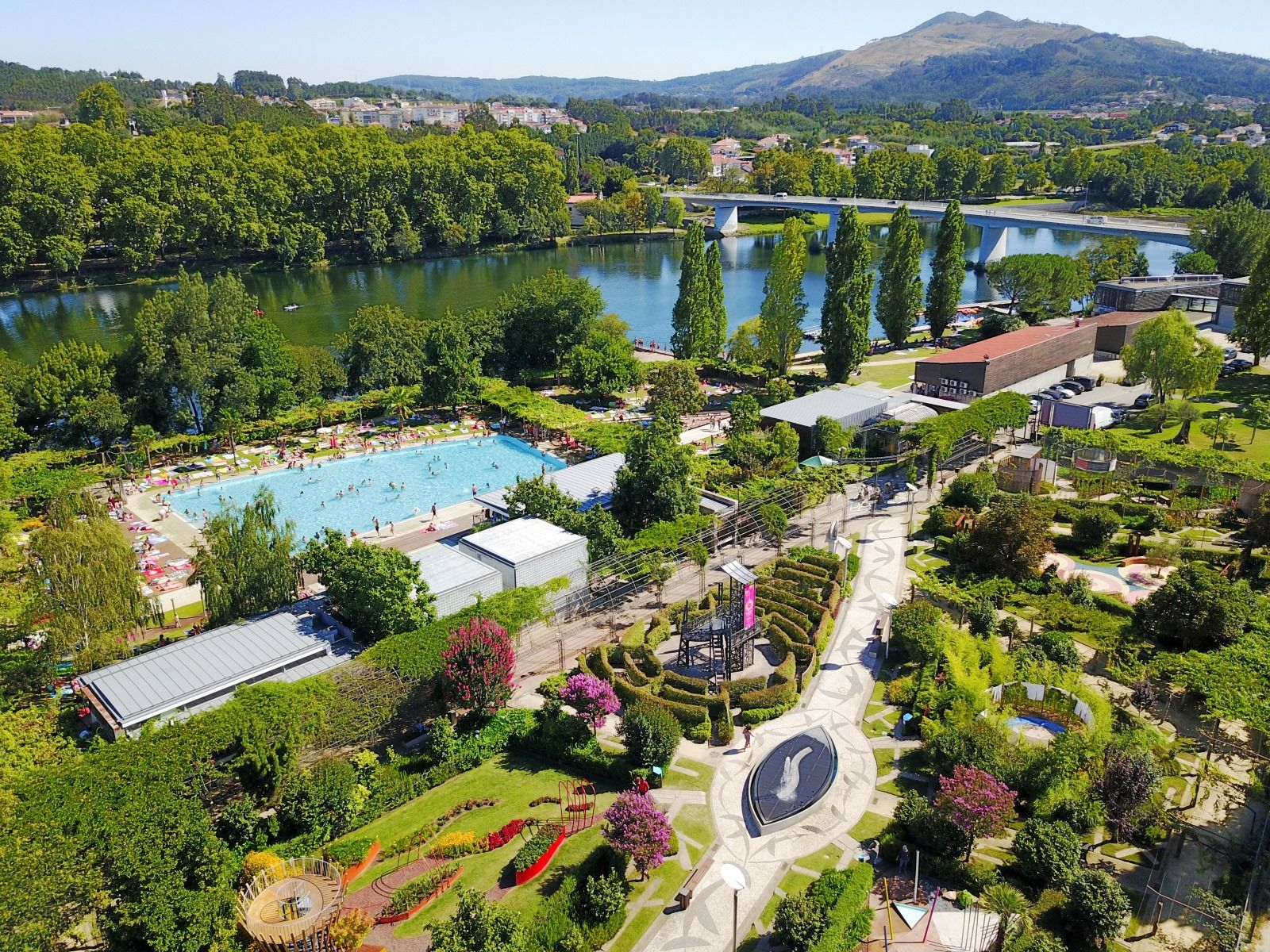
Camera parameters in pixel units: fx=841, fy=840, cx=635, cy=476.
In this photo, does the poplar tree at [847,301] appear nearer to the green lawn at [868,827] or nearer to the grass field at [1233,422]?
the grass field at [1233,422]

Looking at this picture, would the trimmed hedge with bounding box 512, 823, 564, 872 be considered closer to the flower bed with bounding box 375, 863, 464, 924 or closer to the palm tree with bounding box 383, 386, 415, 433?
the flower bed with bounding box 375, 863, 464, 924

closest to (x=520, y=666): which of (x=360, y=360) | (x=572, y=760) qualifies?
(x=572, y=760)

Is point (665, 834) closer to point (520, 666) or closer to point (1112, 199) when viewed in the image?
point (520, 666)

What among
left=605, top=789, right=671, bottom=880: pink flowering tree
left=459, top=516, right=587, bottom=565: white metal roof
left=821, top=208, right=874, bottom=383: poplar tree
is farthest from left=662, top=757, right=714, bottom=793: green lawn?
left=821, top=208, right=874, bottom=383: poplar tree

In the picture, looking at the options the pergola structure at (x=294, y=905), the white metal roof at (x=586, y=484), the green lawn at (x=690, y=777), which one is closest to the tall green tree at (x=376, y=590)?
the pergola structure at (x=294, y=905)

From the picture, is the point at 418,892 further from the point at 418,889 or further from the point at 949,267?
the point at 949,267
